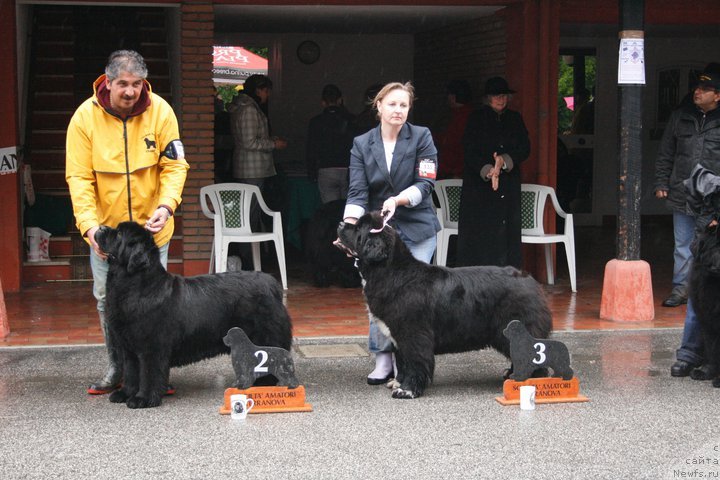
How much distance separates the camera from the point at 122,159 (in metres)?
6.07

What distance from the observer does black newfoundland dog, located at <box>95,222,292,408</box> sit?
577 cm

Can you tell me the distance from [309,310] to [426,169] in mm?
3295

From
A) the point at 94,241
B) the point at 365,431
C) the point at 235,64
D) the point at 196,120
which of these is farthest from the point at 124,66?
the point at 235,64

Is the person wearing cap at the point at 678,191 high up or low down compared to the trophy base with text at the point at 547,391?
up

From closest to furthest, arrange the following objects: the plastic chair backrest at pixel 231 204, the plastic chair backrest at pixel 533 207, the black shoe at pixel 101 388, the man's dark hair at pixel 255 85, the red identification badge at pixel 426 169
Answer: the black shoe at pixel 101 388 < the red identification badge at pixel 426 169 < the plastic chair backrest at pixel 231 204 < the plastic chair backrest at pixel 533 207 < the man's dark hair at pixel 255 85

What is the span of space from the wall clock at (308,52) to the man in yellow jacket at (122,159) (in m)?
10.5

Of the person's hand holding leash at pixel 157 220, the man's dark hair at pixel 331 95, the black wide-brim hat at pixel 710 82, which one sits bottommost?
the person's hand holding leash at pixel 157 220

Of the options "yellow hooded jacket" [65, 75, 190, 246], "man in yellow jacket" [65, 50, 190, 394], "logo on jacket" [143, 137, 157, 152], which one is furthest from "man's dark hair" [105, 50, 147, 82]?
"logo on jacket" [143, 137, 157, 152]

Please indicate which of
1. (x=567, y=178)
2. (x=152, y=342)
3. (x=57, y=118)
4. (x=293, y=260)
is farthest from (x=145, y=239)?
(x=567, y=178)

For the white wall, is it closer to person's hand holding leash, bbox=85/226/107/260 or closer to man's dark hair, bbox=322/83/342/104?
man's dark hair, bbox=322/83/342/104

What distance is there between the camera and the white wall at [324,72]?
1656 centimetres

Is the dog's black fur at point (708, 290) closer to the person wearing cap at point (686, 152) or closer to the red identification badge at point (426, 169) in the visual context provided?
the red identification badge at point (426, 169)

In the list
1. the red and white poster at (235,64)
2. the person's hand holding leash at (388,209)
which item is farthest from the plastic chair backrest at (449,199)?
the red and white poster at (235,64)

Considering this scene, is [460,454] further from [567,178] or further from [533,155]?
[567,178]
